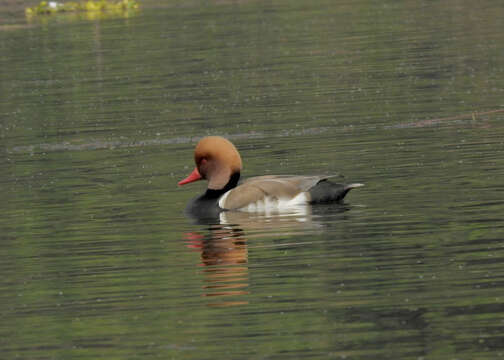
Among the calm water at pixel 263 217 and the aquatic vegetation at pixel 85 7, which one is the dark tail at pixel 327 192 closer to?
the calm water at pixel 263 217

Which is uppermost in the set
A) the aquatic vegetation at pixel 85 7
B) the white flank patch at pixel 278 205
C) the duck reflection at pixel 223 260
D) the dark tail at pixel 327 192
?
the aquatic vegetation at pixel 85 7

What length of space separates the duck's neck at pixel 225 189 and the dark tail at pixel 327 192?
1.13 m

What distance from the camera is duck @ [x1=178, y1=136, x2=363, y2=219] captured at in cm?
1703

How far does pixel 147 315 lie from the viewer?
1227 centimetres

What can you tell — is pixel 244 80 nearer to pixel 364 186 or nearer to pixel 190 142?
pixel 190 142

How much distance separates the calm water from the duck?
0.34 m

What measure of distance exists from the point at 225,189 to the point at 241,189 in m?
0.38

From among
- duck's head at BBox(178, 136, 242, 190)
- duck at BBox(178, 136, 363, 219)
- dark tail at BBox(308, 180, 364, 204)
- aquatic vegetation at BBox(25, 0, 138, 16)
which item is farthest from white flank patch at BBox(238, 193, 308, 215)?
aquatic vegetation at BBox(25, 0, 138, 16)

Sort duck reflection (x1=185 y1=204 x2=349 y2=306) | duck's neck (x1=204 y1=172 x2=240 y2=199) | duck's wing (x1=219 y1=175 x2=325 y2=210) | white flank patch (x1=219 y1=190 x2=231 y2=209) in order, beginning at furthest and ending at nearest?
duck's neck (x1=204 y1=172 x2=240 y2=199) < white flank patch (x1=219 y1=190 x2=231 y2=209) < duck's wing (x1=219 y1=175 x2=325 y2=210) < duck reflection (x1=185 y1=204 x2=349 y2=306)

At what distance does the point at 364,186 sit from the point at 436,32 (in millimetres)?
27541

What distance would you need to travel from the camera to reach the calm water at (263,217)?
1148 cm

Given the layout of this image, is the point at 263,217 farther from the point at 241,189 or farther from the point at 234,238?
the point at 234,238

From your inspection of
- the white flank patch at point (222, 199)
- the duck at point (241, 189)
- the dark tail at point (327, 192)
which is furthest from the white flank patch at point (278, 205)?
the white flank patch at point (222, 199)

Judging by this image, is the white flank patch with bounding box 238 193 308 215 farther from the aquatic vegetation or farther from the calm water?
the aquatic vegetation
